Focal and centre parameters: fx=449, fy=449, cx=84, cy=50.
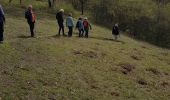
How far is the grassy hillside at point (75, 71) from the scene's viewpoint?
20.7 meters

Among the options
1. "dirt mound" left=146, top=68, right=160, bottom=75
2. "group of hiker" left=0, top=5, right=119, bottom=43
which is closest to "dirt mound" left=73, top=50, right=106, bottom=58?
"dirt mound" left=146, top=68, right=160, bottom=75

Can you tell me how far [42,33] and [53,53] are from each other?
9.45 meters

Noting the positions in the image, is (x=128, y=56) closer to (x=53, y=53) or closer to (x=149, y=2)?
(x=53, y=53)

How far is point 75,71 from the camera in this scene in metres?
24.3

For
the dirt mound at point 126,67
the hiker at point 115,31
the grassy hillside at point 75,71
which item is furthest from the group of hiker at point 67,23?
the dirt mound at point 126,67

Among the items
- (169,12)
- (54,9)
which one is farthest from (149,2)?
(54,9)

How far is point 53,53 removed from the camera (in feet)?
87.9

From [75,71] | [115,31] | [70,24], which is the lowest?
[115,31]

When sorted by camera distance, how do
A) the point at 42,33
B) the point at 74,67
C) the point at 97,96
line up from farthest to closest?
the point at 42,33 < the point at 74,67 < the point at 97,96

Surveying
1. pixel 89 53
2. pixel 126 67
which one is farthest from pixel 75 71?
pixel 89 53

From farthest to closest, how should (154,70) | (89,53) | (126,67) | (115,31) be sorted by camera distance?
(115,31) → (89,53) → (154,70) → (126,67)

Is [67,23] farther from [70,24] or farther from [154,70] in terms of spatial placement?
[154,70]

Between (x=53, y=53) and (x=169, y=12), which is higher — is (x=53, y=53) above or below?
above

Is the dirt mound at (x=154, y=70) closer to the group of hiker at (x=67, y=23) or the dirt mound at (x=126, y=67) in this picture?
the dirt mound at (x=126, y=67)
